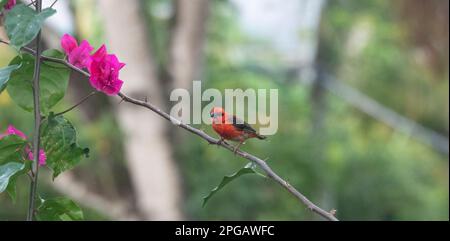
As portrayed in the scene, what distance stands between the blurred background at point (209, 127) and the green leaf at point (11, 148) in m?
3.17

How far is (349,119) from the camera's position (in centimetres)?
839

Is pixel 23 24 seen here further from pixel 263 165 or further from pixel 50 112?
pixel 263 165

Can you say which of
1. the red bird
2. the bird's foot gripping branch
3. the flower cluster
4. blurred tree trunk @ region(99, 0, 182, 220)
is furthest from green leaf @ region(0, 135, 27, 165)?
blurred tree trunk @ region(99, 0, 182, 220)

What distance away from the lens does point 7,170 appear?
845 millimetres

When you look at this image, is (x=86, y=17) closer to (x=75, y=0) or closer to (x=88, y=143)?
(x=75, y=0)

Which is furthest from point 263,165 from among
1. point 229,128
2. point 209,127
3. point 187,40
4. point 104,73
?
point 187,40

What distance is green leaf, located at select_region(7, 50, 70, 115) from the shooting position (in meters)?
0.91

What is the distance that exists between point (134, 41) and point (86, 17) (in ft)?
3.15

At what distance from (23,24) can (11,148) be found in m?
0.17

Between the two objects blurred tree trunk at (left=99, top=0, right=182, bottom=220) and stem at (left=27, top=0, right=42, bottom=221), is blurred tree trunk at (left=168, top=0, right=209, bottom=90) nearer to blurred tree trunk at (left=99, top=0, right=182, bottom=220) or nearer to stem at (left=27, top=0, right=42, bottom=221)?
blurred tree trunk at (left=99, top=0, right=182, bottom=220)

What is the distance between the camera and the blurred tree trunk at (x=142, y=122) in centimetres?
504

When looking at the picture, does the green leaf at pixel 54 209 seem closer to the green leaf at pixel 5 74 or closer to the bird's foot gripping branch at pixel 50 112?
the bird's foot gripping branch at pixel 50 112

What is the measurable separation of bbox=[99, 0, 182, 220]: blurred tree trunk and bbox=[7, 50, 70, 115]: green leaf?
13.3ft

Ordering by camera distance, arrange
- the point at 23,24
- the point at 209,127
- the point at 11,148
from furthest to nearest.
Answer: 1. the point at 209,127
2. the point at 11,148
3. the point at 23,24
